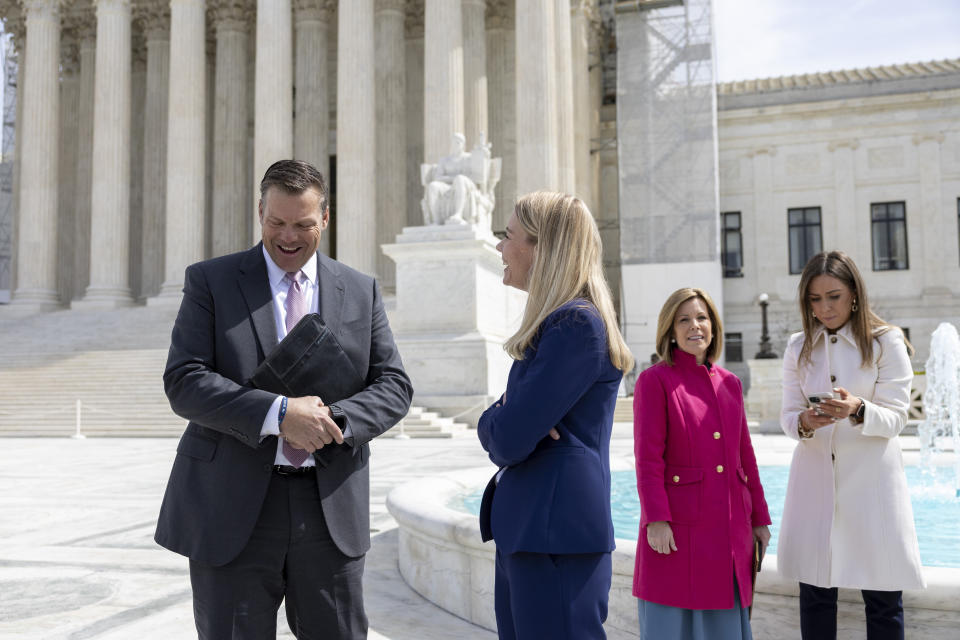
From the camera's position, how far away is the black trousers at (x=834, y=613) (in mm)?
3391

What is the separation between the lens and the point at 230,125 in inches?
1277

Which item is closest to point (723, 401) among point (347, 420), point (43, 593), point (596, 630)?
point (596, 630)

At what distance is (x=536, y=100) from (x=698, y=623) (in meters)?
23.2

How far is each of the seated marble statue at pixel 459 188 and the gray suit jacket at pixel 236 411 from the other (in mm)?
15944

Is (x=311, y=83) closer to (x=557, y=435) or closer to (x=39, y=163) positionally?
(x=39, y=163)

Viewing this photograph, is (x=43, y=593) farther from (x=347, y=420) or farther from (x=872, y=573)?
(x=872, y=573)

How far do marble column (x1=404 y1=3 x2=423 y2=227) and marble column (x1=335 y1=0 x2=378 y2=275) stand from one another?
4.41 meters

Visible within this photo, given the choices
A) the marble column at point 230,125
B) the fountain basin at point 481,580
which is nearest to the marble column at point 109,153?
the marble column at point 230,125

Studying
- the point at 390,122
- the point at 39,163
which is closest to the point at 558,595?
the point at 390,122

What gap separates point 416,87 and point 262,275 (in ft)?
101

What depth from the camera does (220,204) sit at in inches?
1266

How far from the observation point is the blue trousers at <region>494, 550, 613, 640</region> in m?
2.43

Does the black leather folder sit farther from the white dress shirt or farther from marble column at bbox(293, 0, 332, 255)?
marble column at bbox(293, 0, 332, 255)

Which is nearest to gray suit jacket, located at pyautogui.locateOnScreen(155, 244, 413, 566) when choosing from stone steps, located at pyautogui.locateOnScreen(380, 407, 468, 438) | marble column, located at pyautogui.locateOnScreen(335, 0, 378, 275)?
stone steps, located at pyautogui.locateOnScreen(380, 407, 468, 438)
